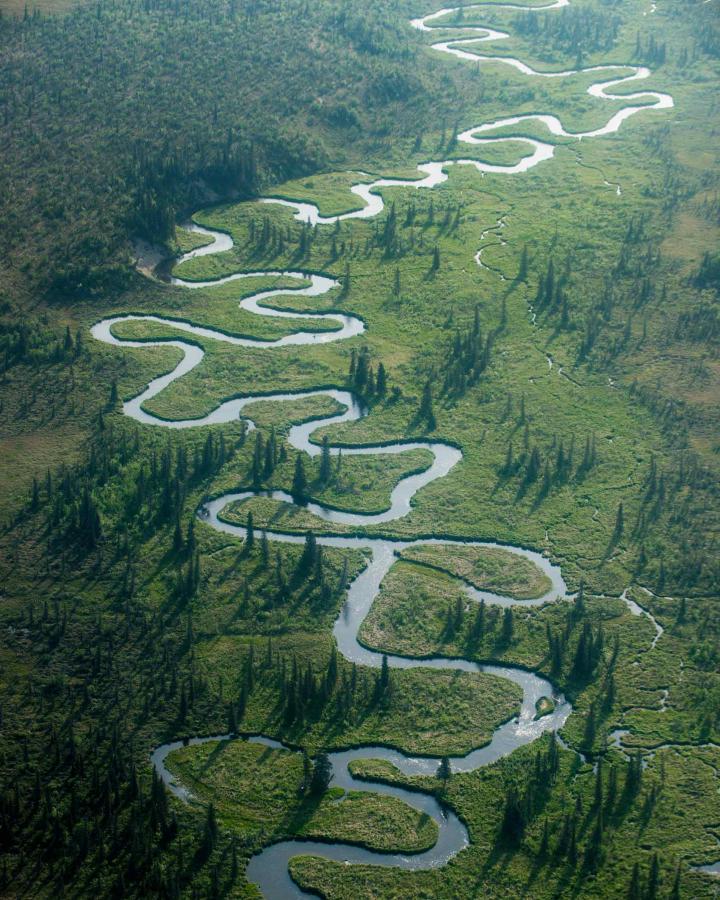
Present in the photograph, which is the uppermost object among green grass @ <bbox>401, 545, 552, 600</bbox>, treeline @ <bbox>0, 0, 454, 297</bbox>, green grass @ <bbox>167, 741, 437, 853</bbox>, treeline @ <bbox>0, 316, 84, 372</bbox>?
treeline @ <bbox>0, 0, 454, 297</bbox>

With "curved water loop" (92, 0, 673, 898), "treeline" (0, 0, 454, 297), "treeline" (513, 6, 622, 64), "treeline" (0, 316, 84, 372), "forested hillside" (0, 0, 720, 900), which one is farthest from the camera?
"treeline" (513, 6, 622, 64)

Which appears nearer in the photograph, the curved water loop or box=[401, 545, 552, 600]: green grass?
the curved water loop

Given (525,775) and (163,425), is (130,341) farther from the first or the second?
(525,775)

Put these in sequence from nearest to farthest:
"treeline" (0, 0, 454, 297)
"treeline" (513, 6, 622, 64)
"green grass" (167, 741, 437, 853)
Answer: "green grass" (167, 741, 437, 853)
"treeline" (0, 0, 454, 297)
"treeline" (513, 6, 622, 64)

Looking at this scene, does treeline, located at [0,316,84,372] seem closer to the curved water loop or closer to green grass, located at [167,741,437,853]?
the curved water loop

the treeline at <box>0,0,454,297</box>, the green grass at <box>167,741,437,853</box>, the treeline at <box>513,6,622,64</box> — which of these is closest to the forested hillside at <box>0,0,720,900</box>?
the green grass at <box>167,741,437,853</box>

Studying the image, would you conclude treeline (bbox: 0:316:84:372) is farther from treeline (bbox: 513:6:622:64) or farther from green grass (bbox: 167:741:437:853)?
treeline (bbox: 513:6:622:64)

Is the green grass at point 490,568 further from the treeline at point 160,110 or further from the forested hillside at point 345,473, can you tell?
the treeline at point 160,110

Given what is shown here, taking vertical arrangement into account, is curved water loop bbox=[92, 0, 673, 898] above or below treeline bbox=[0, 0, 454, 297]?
below

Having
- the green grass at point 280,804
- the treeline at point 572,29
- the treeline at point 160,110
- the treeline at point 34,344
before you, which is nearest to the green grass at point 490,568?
the green grass at point 280,804

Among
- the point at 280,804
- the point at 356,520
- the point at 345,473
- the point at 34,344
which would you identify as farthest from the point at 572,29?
the point at 280,804
